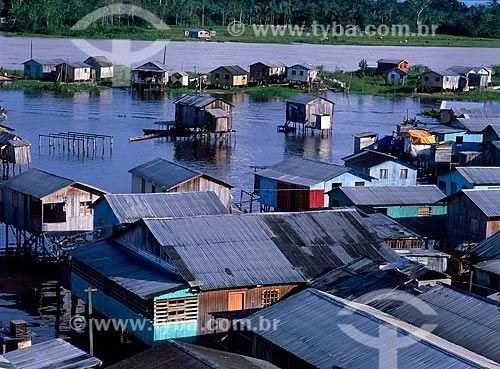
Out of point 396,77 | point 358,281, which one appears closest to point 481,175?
point 358,281

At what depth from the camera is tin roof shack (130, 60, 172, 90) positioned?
73688 millimetres

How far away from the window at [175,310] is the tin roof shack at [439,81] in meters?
57.5

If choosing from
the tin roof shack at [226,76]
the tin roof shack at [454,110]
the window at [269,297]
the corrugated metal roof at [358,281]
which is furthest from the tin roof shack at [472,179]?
the tin roof shack at [226,76]

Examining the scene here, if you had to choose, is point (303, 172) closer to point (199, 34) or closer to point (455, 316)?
point (455, 316)

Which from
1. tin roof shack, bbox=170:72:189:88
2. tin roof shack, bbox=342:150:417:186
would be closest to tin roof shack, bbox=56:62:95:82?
tin roof shack, bbox=170:72:189:88

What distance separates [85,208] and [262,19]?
88867 millimetres

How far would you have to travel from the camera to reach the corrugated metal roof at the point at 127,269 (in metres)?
21.4

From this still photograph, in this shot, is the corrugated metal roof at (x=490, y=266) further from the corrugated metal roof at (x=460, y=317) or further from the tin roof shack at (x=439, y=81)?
the tin roof shack at (x=439, y=81)

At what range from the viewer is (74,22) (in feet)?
349

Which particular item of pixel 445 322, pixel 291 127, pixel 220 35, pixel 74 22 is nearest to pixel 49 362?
pixel 445 322

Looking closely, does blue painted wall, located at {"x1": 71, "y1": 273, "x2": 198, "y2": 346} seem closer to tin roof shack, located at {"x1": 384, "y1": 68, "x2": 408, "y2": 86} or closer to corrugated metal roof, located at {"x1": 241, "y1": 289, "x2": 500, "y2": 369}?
corrugated metal roof, located at {"x1": 241, "y1": 289, "x2": 500, "y2": 369}

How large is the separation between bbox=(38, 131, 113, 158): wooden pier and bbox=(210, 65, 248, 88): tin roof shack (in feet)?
77.8

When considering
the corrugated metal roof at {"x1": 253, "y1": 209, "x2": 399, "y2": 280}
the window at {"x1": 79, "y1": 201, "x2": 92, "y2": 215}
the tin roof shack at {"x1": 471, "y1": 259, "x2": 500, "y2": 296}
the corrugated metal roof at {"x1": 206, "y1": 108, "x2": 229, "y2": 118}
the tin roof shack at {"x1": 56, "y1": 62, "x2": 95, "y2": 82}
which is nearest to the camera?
the corrugated metal roof at {"x1": 253, "y1": 209, "x2": 399, "y2": 280}

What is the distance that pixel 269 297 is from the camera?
22156 millimetres
